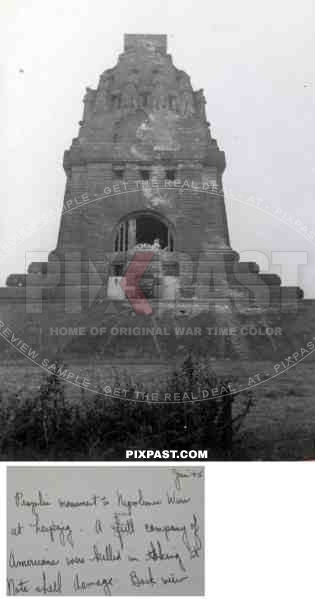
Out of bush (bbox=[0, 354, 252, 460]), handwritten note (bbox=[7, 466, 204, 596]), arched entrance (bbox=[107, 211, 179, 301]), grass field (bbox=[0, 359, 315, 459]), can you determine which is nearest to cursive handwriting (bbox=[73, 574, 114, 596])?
handwritten note (bbox=[7, 466, 204, 596])

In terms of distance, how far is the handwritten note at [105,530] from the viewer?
776 centimetres

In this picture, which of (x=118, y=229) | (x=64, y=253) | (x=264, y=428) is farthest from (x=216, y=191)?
(x=264, y=428)

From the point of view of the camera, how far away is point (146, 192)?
19.4 metres

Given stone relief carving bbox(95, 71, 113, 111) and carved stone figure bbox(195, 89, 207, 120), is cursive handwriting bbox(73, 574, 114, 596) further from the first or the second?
stone relief carving bbox(95, 71, 113, 111)

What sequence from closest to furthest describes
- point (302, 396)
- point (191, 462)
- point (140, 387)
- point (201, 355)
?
point (191, 462), point (140, 387), point (302, 396), point (201, 355)

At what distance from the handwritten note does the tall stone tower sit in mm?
9123

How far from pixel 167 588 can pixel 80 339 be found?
8105 millimetres

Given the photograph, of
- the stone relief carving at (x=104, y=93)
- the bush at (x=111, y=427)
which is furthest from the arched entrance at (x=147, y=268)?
the bush at (x=111, y=427)

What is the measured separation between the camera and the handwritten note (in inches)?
306

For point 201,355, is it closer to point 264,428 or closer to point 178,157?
point 264,428

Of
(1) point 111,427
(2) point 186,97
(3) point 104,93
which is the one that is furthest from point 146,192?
(1) point 111,427

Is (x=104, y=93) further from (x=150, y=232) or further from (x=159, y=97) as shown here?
(x=150, y=232)

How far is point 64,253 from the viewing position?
60.8 ft

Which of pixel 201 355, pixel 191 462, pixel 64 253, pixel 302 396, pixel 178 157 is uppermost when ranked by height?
pixel 178 157
